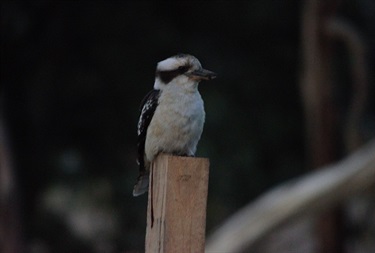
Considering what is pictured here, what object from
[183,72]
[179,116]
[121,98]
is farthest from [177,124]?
[121,98]

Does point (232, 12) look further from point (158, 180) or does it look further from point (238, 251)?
point (158, 180)

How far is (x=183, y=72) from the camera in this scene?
176 inches

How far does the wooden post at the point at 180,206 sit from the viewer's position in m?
3.61

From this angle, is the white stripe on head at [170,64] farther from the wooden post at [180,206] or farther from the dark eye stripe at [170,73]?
the wooden post at [180,206]

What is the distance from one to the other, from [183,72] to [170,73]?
0.25 feet

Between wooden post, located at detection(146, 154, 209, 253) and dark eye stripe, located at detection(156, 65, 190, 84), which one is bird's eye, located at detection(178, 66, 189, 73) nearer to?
dark eye stripe, located at detection(156, 65, 190, 84)

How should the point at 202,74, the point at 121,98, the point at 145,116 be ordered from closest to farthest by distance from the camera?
the point at 202,74 < the point at 145,116 < the point at 121,98

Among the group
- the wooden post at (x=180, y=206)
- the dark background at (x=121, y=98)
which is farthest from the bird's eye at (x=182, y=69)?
the dark background at (x=121, y=98)

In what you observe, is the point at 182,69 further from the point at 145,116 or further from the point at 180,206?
the point at 180,206

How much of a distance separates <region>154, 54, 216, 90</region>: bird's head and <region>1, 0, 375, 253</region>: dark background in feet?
27.2

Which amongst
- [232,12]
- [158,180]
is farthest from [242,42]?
[158,180]

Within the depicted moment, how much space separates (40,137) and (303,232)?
12.4 ft

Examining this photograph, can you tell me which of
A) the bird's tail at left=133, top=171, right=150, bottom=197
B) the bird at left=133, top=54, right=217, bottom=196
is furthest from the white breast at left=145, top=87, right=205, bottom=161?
the bird's tail at left=133, top=171, right=150, bottom=197

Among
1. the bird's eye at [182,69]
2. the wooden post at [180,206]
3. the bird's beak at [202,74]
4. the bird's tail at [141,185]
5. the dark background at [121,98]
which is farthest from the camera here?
the dark background at [121,98]
